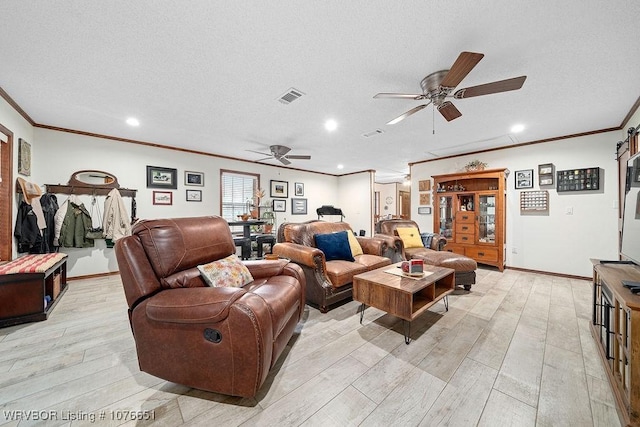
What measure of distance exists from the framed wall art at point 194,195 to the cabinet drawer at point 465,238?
17.9 feet

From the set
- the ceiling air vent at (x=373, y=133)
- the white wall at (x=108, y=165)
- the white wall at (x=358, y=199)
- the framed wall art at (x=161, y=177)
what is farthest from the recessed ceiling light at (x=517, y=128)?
the framed wall art at (x=161, y=177)

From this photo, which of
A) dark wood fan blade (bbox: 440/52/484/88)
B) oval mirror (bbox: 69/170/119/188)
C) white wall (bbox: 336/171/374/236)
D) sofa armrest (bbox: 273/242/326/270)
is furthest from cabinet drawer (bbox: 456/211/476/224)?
oval mirror (bbox: 69/170/119/188)

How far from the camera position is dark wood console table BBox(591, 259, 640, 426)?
1.16 meters

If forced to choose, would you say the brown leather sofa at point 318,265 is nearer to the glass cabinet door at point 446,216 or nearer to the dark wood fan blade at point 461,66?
the dark wood fan blade at point 461,66

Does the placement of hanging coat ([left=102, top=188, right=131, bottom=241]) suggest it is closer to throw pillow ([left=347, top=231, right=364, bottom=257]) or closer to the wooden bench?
the wooden bench

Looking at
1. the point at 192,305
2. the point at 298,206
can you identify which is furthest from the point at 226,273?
the point at 298,206

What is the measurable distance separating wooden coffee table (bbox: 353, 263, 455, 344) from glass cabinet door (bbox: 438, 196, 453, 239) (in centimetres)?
284

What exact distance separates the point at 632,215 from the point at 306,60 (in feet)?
9.81

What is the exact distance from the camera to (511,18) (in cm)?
160

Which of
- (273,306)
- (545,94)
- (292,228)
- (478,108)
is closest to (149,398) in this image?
(273,306)

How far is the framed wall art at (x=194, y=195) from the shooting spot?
500 cm

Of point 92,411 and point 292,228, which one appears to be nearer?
point 92,411

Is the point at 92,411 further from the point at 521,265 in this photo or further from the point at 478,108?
the point at 521,265

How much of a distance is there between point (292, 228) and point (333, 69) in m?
1.92
